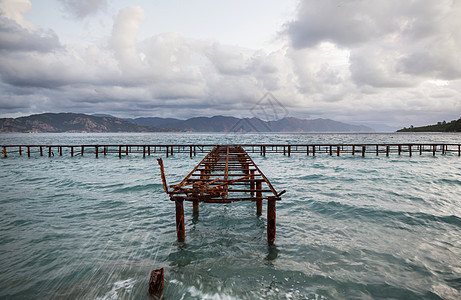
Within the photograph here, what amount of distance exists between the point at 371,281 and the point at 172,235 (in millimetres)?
6627

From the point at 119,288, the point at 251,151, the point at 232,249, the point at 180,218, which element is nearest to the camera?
the point at 119,288

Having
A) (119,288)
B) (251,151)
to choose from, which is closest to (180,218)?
(119,288)

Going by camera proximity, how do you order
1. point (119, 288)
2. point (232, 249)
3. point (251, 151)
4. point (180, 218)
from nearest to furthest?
point (119, 288)
point (232, 249)
point (180, 218)
point (251, 151)

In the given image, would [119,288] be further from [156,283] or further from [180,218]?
[180,218]

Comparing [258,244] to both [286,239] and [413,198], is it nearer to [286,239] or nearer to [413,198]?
[286,239]

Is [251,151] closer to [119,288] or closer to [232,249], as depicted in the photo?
[232,249]

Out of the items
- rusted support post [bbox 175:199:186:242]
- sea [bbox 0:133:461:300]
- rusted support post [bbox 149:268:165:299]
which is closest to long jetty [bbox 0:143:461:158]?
sea [bbox 0:133:461:300]

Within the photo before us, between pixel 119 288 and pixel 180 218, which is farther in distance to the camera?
pixel 180 218

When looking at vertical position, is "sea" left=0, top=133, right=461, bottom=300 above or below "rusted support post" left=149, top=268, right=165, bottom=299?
below

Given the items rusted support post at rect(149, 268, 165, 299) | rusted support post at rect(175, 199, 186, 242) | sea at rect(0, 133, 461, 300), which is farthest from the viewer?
rusted support post at rect(175, 199, 186, 242)

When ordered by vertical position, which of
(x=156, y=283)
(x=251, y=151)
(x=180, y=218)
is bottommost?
(x=251, y=151)

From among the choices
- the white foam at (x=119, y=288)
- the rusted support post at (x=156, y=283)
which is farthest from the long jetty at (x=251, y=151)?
the rusted support post at (x=156, y=283)

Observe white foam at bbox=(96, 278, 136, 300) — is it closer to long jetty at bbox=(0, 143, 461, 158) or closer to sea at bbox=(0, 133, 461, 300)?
sea at bbox=(0, 133, 461, 300)

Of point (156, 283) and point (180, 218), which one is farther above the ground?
point (180, 218)
